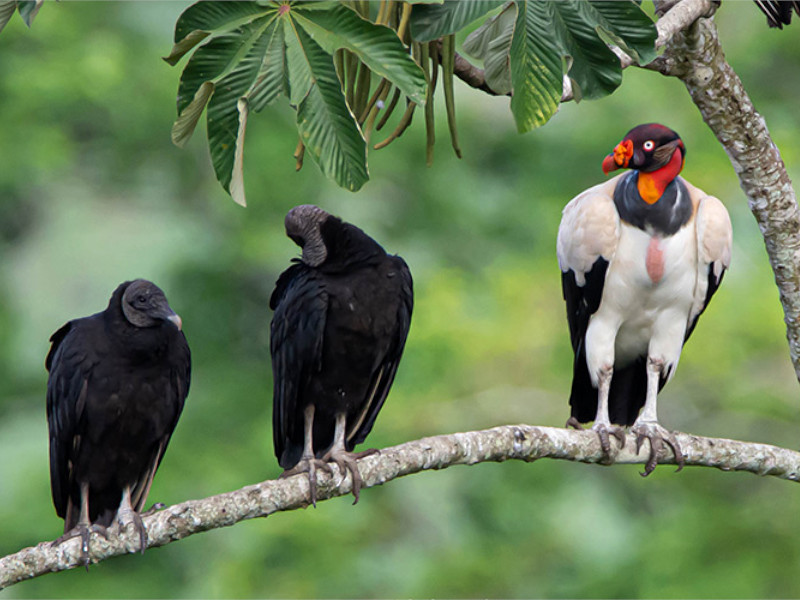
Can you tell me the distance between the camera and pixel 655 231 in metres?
3.65

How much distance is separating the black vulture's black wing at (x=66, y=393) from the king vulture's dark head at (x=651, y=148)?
173 cm

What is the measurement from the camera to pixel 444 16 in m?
2.22

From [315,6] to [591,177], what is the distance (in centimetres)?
783

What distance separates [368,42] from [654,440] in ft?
6.05

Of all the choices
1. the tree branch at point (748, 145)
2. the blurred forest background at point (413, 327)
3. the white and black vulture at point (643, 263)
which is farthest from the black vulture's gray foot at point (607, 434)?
the blurred forest background at point (413, 327)

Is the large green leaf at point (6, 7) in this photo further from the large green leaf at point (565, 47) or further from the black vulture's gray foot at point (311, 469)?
the black vulture's gray foot at point (311, 469)

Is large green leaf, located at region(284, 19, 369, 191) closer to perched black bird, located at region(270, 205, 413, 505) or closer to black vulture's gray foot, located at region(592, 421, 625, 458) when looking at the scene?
perched black bird, located at region(270, 205, 413, 505)

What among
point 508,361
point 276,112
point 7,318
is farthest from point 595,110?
point 7,318

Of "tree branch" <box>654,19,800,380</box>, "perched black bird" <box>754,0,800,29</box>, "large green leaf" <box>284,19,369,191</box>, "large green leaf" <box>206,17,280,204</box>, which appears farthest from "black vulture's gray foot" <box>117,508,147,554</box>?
"perched black bird" <box>754,0,800,29</box>

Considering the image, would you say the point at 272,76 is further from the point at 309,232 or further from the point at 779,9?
the point at 779,9

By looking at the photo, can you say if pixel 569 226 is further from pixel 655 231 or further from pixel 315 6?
pixel 315 6

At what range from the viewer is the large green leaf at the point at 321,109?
213cm

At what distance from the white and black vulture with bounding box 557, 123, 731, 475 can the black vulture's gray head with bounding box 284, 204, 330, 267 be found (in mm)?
819

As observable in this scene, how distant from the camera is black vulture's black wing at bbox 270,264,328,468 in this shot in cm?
345
